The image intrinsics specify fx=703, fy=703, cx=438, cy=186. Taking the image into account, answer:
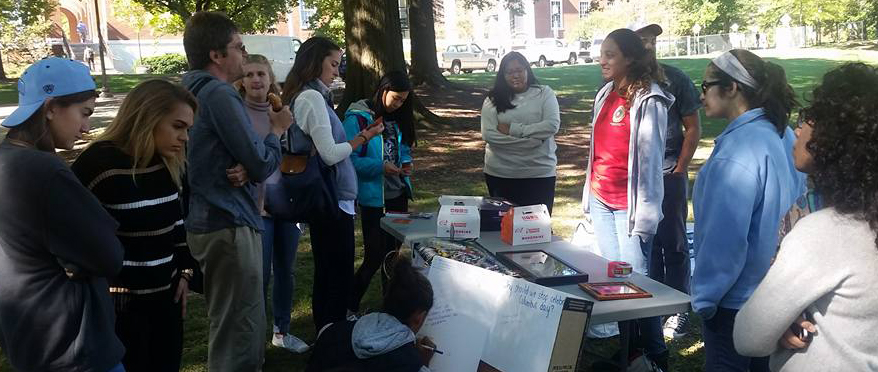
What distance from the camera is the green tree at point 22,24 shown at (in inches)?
990

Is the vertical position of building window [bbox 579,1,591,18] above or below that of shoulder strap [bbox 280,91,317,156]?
above

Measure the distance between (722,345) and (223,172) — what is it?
2021 mm

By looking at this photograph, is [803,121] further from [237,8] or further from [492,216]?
[237,8]

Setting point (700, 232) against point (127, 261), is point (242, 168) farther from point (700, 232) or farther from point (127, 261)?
point (700, 232)

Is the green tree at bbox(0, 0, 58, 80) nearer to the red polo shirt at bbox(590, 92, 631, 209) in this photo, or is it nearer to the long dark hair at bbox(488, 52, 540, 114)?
the long dark hair at bbox(488, 52, 540, 114)

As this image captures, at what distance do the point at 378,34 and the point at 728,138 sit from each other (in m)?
7.49

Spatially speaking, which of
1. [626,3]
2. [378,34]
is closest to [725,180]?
[378,34]

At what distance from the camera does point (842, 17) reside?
46.7 meters

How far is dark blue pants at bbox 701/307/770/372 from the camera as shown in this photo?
243 centimetres

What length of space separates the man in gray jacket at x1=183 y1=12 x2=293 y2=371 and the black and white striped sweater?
1.41ft

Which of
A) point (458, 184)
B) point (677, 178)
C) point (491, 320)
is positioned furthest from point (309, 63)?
point (458, 184)

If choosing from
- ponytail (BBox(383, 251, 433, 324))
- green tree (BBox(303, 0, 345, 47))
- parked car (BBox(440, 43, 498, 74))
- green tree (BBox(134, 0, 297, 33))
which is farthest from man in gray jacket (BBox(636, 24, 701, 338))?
parked car (BBox(440, 43, 498, 74))

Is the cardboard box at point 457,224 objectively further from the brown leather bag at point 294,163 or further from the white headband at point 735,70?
the white headband at point 735,70

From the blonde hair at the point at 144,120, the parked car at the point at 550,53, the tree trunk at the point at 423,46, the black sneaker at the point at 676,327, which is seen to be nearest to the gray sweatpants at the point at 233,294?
the blonde hair at the point at 144,120
